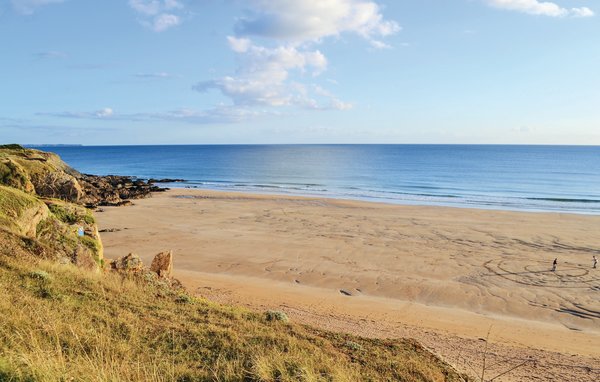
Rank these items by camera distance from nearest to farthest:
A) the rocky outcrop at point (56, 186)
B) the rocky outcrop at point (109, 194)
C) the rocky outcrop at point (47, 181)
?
the rocky outcrop at point (47, 181) → the rocky outcrop at point (56, 186) → the rocky outcrop at point (109, 194)

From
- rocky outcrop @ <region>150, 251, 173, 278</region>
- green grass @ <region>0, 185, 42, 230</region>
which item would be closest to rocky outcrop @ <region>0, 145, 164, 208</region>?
green grass @ <region>0, 185, 42, 230</region>

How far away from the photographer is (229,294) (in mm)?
14930

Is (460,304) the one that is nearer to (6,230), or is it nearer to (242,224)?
(6,230)

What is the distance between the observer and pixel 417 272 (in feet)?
61.4

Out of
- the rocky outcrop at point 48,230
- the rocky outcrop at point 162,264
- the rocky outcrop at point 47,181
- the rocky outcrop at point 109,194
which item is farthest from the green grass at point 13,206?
the rocky outcrop at point 109,194

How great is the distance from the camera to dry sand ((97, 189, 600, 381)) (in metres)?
11.8

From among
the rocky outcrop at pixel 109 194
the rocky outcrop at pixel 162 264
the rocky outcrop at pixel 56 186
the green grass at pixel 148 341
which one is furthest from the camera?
the rocky outcrop at pixel 109 194

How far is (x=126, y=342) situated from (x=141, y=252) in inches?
627

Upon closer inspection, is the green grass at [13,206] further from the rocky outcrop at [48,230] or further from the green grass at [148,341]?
the green grass at [148,341]

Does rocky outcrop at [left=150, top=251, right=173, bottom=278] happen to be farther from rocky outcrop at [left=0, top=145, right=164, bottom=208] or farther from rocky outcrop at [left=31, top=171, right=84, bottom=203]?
rocky outcrop at [left=31, top=171, right=84, bottom=203]

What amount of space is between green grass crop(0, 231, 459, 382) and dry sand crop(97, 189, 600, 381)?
118 inches

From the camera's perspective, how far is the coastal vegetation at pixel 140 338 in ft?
18.0

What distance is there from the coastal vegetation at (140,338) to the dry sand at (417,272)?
3.13m

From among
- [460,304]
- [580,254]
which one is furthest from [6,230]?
[580,254]
